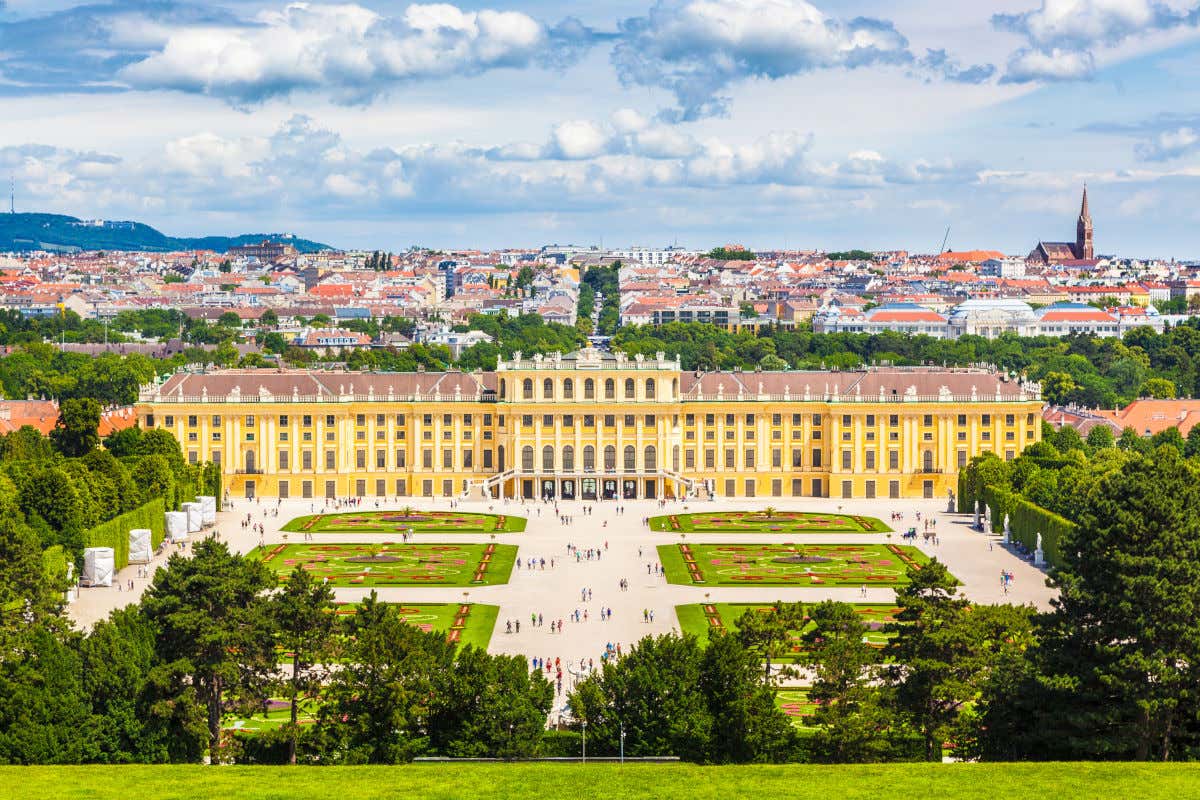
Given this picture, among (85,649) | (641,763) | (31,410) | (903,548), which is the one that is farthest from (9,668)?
(31,410)

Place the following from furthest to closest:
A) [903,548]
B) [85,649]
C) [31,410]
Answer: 1. [31,410]
2. [903,548]
3. [85,649]

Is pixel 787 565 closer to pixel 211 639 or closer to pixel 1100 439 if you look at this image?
pixel 1100 439

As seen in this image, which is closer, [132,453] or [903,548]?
[903,548]

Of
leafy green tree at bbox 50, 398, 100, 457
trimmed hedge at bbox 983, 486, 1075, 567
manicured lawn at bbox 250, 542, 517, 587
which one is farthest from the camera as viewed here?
leafy green tree at bbox 50, 398, 100, 457

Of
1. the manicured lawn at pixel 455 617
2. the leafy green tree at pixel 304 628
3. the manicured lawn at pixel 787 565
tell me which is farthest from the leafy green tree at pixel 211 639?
the manicured lawn at pixel 787 565

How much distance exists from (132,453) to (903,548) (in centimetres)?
4197

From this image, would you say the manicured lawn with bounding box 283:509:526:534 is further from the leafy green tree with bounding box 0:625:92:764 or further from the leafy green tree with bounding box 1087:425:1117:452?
the leafy green tree with bounding box 0:625:92:764

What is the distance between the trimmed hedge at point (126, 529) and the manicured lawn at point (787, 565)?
947 inches

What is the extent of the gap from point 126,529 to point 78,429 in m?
19.9

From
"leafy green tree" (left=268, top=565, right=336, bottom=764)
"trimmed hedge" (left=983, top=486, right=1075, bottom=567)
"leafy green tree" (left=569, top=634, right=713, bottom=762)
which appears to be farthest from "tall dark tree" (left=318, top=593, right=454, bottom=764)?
"trimmed hedge" (left=983, top=486, right=1075, bottom=567)

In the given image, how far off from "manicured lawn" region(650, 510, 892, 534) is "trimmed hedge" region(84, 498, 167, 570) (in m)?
25.2

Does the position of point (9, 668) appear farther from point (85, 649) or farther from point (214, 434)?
point (214, 434)

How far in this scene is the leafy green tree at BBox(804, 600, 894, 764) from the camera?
45000 millimetres

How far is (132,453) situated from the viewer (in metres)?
101
